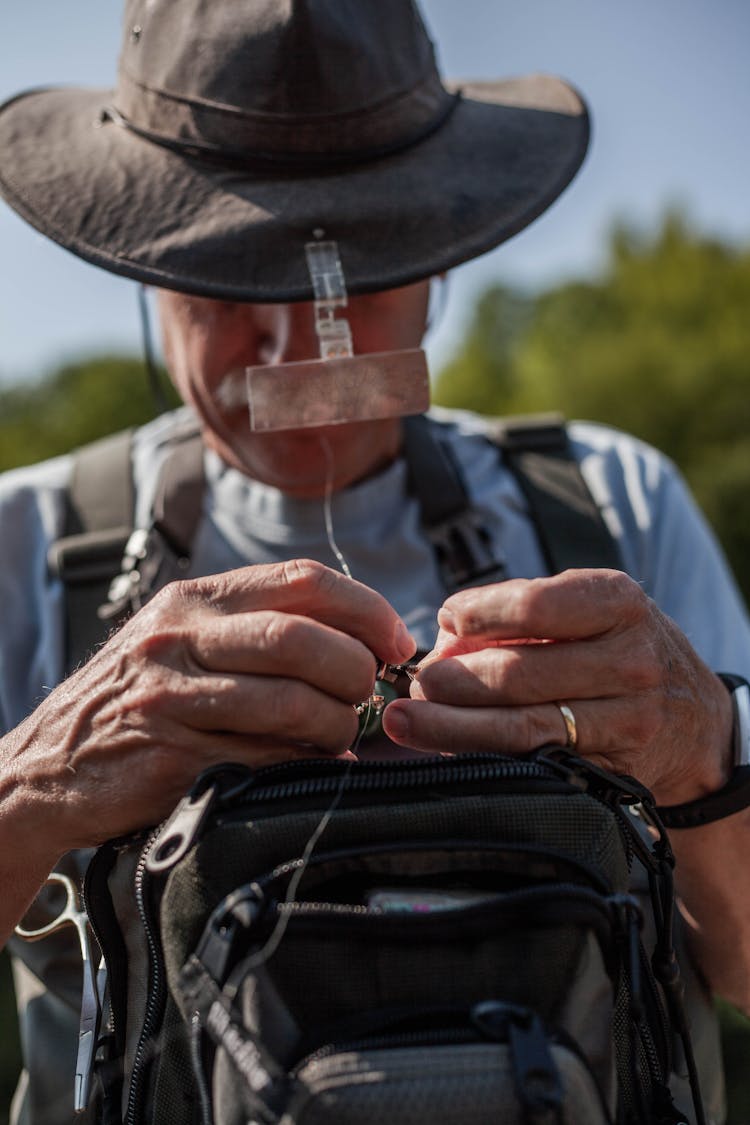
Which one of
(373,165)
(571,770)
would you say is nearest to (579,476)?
(373,165)

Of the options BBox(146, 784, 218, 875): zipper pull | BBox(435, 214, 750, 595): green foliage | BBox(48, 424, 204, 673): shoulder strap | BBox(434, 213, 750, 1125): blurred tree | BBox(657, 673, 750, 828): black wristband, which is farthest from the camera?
BBox(435, 214, 750, 595): green foliage

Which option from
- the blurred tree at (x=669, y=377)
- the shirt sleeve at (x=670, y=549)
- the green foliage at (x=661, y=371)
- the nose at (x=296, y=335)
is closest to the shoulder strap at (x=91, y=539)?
the nose at (x=296, y=335)

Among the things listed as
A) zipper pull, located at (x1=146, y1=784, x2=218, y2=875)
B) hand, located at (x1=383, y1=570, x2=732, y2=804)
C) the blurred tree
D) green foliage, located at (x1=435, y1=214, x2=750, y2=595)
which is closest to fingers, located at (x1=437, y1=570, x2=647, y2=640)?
hand, located at (x1=383, y1=570, x2=732, y2=804)

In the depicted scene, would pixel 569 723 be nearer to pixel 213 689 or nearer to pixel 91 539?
pixel 213 689

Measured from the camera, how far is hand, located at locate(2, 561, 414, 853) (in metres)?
0.96

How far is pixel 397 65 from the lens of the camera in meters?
1.42

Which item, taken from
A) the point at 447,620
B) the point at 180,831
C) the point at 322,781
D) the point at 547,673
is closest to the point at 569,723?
the point at 547,673

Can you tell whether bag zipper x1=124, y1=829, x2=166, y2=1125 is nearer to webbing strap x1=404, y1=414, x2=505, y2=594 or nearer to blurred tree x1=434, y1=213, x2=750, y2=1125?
webbing strap x1=404, y1=414, x2=505, y2=594

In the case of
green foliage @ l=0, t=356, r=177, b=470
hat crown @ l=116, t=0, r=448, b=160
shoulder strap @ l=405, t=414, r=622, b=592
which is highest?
hat crown @ l=116, t=0, r=448, b=160

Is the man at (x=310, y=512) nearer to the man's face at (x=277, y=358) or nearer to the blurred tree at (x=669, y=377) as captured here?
the man's face at (x=277, y=358)

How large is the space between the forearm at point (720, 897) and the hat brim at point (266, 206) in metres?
0.77

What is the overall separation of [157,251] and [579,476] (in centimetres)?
81

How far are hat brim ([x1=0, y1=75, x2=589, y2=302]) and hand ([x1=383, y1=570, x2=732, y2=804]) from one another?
0.49 m

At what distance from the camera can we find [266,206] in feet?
4.44
